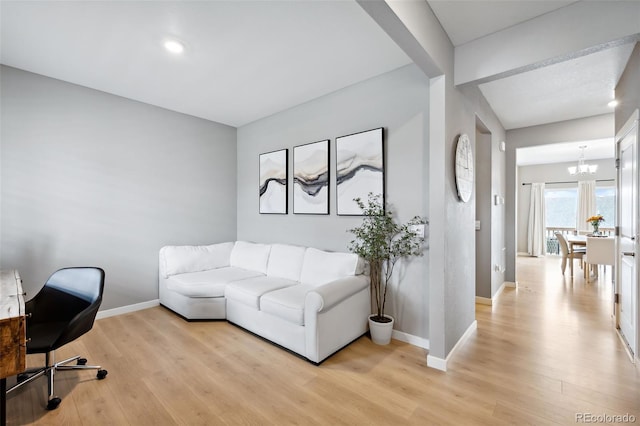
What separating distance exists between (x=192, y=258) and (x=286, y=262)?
135 cm

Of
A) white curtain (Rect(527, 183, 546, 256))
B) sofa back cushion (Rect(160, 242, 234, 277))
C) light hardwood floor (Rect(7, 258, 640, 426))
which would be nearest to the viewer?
light hardwood floor (Rect(7, 258, 640, 426))

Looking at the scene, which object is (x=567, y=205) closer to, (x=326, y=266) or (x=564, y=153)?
(x=564, y=153)

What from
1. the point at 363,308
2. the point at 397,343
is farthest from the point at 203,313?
the point at 397,343

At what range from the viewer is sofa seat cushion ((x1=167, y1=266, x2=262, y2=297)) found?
3210 mm

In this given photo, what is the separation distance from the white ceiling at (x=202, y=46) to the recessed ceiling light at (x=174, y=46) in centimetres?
5

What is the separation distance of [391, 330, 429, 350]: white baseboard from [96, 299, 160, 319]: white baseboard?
3.09 metres

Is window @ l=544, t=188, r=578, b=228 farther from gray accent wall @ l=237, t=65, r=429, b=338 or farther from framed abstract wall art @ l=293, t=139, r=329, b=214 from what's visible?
framed abstract wall art @ l=293, t=139, r=329, b=214

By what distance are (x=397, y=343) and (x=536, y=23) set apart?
9.35ft

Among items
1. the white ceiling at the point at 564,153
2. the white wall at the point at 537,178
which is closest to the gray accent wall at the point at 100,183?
the white ceiling at the point at 564,153

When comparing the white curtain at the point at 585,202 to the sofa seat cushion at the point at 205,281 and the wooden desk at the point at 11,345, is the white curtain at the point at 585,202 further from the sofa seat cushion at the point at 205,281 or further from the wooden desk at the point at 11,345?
the wooden desk at the point at 11,345

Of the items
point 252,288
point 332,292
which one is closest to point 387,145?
point 332,292

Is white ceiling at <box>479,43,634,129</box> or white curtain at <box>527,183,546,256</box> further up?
white ceiling at <box>479,43,634,129</box>

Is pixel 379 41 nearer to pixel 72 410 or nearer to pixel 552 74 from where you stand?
Result: pixel 552 74

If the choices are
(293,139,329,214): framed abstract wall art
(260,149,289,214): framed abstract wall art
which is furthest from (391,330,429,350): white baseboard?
(260,149,289,214): framed abstract wall art
